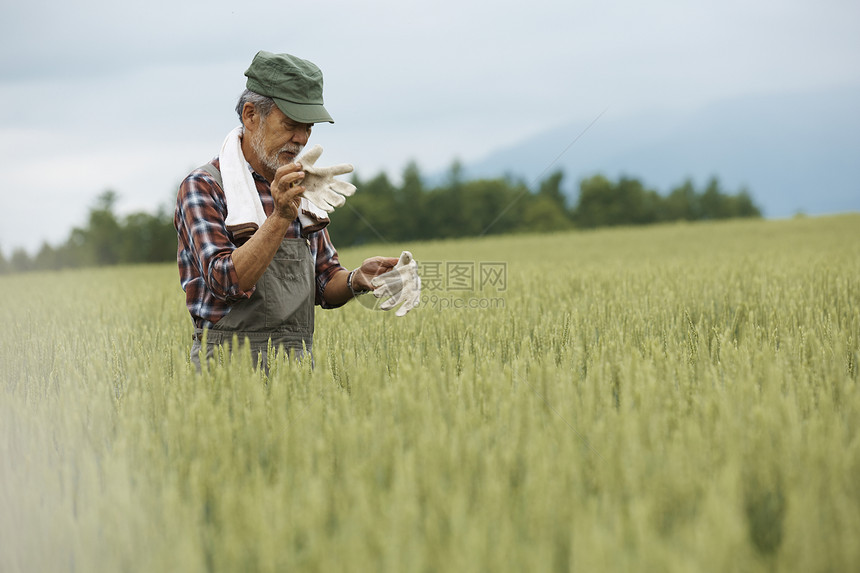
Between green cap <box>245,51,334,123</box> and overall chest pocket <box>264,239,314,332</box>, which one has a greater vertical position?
green cap <box>245,51,334,123</box>

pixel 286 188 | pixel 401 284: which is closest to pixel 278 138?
pixel 286 188

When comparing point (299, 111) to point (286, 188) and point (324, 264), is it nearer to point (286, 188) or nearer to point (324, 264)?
point (286, 188)

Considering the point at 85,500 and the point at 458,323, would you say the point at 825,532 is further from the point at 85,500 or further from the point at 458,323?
the point at 458,323

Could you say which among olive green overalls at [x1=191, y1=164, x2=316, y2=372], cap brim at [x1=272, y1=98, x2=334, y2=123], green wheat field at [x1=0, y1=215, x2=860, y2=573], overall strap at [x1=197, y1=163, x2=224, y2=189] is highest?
cap brim at [x1=272, y1=98, x2=334, y2=123]

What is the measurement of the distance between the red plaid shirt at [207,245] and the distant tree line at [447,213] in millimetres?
14194

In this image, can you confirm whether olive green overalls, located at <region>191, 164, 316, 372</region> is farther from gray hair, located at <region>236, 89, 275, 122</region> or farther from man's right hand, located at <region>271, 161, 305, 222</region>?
man's right hand, located at <region>271, 161, 305, 222</region>

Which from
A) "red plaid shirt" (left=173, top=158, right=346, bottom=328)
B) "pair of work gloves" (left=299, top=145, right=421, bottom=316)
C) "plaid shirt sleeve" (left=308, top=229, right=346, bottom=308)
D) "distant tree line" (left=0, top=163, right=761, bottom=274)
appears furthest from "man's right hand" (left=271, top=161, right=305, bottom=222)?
"distant tree line" (left=0, top=163, right=761, bottom=274)

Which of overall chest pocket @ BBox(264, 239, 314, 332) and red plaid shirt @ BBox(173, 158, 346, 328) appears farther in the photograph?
overall chest pocket @ BBox(264, 239, 314, 332)

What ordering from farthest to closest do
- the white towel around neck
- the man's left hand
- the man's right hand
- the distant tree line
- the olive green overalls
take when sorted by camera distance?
the distant tree line
the man's left hand
the olive green overalls
the white towel around neck
the man's right hand

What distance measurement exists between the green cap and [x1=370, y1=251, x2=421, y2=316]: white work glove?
0.60 meters

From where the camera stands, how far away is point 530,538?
123 cm

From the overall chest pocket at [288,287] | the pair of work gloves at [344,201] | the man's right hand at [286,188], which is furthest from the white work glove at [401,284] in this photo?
the man's right hand at [286,188]

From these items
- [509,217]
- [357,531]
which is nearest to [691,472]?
[357,531]

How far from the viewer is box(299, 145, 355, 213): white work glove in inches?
92.7
